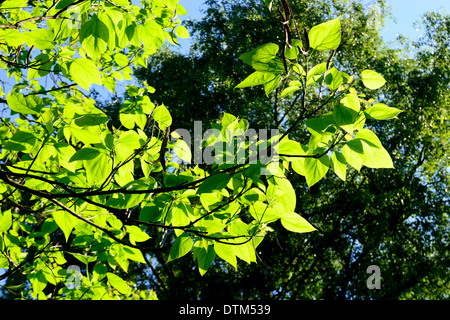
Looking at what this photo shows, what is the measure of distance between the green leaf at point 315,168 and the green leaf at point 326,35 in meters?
0.31

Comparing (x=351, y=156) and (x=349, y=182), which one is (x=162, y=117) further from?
(x=349, y=182)

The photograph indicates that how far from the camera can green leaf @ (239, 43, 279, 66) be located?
3.12 ft

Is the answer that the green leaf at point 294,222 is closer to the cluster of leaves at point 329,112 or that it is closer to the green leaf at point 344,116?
the cluster of leaves at point 329,112

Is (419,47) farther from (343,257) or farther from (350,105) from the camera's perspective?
(350,105)

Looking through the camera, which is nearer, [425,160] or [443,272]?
[443,272]

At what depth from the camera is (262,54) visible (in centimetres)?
96

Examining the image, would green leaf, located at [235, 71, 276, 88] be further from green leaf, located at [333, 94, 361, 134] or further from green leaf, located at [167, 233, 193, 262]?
green leaf, located at [167, 233, 193, 262]

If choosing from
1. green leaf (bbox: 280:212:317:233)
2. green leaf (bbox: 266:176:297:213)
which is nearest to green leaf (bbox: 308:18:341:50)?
green leaf (bbox: 266:176:297:213)

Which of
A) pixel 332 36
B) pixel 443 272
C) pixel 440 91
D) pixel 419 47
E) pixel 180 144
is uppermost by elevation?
pixel 419 47

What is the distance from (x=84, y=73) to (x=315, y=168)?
84 cm

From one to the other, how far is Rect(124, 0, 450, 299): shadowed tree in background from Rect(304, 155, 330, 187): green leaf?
306 inches

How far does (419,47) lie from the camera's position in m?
11.1
